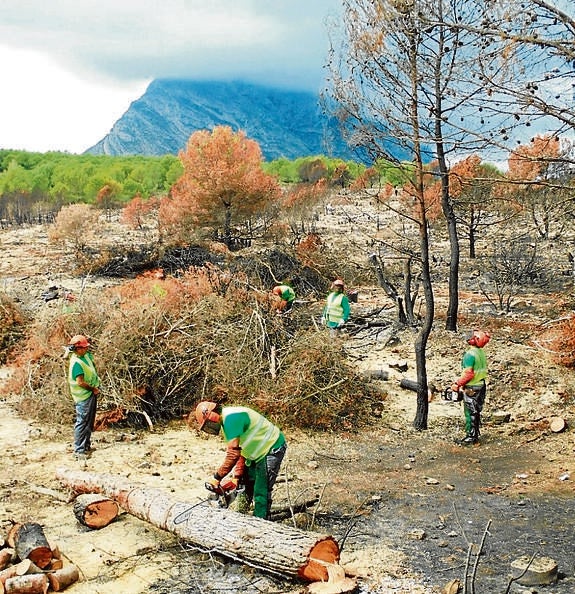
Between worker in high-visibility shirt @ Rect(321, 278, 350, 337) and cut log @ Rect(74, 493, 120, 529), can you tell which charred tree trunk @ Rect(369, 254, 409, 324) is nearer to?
worker in high-visibility shirt @ Rect(321, 278, 350, 337)

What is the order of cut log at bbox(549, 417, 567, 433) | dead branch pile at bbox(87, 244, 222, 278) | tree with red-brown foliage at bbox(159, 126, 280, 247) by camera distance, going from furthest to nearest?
tree with red-brown foliage at bbox(159, 126, 280, 247) < dead branch pile at bbox(87, 244, 222, 278) < cut log at bbox(549, 417, 567, 433)

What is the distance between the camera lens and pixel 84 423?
27.2ft

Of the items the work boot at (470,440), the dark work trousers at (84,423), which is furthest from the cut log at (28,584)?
the work boot at (470,440)

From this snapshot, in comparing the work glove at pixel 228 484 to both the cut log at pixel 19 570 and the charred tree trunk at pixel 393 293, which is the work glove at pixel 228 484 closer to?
the cut log at pixel 19 570

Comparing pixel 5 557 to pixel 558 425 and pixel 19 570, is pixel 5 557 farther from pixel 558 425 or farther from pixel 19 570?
pixel 558 425

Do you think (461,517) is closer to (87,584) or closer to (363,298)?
(87,584)

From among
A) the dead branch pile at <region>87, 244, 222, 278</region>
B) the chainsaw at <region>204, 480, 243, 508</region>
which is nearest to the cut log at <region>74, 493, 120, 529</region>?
the chainsaw at <region>204, 480, 243, 508</region>

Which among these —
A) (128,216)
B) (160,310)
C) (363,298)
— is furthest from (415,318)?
Result: (128,216)

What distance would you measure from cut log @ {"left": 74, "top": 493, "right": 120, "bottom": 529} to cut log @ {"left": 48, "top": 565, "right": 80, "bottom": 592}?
92 cm

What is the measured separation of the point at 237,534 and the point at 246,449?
70 cm

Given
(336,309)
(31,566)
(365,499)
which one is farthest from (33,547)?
(336,309)

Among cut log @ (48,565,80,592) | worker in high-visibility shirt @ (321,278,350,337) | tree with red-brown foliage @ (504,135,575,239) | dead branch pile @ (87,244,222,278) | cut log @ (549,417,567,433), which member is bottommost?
cut log @ (48,565,80,592)

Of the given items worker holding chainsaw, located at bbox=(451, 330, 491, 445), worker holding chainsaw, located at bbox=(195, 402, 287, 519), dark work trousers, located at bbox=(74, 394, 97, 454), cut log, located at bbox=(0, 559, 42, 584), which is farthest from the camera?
worker holding chainsaw, located at bbox=(451, 330, 491, 445)

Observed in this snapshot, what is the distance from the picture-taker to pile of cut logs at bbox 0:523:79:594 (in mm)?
4977
